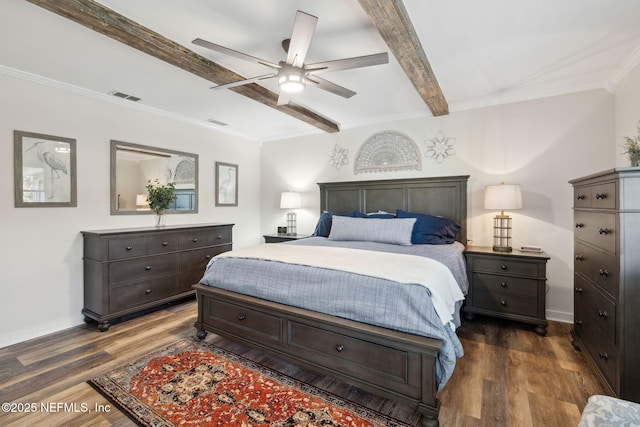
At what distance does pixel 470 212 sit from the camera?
3.63 meters

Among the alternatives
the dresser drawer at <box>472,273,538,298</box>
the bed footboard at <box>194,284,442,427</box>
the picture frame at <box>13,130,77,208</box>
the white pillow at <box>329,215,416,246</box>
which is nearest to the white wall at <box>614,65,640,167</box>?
the dresser drawer at <box>472,273,538,298</box>

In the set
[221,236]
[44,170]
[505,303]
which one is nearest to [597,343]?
[505,303]

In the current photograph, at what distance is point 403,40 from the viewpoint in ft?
6.77

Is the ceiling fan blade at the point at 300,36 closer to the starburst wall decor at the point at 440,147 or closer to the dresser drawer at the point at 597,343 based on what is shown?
the starburst wall decor at the point at 440,147

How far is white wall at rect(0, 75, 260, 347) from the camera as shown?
271cm

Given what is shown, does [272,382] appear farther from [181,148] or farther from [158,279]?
[181,148]

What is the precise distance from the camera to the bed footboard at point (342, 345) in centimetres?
169

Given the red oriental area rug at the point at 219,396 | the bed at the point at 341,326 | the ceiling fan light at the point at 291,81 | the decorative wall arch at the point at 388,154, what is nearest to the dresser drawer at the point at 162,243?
the bed at the point at 341,326

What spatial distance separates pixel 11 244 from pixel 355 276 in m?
3.18

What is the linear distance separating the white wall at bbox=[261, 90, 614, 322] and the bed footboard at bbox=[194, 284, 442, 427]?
7.84 feet

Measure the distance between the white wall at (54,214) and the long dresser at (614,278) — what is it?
14.8ft

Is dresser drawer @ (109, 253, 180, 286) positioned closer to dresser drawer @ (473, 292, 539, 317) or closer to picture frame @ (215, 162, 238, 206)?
picture frame @ (215, 162, 238, 206)

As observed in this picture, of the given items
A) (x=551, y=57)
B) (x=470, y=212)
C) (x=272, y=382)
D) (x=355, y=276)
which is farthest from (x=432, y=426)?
(x=551, y=57)

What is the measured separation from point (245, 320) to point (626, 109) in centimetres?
391
